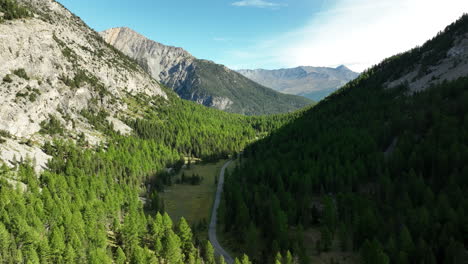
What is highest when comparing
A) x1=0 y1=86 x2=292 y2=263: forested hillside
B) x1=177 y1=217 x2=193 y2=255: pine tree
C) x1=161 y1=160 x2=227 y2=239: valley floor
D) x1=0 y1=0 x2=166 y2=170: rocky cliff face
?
x1=0 y1=0 x2=166 y2=170: rocky cliff face

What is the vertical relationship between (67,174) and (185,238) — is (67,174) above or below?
above

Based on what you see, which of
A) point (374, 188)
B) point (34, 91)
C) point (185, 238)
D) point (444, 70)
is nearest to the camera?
point (185, 238)

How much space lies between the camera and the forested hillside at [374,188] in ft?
206

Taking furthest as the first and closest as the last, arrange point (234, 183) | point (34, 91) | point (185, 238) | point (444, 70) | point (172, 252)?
1. point (444, 70)
2. point (34, 91)
3. point (234, 183)
4. point (185, 238)
5. point (172, 252)

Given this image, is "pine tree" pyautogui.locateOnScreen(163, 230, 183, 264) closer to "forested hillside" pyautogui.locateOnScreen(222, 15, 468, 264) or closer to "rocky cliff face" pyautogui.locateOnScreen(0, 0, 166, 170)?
"forested hillside" pyautogui.locateOnScreen(222, 15, 468, 264)

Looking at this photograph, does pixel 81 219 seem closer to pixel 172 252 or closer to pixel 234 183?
pixel 172 252

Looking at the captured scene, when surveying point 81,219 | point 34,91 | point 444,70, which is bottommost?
point 81,219

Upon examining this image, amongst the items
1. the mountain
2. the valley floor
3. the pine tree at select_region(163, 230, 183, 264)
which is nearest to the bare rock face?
the valley floor

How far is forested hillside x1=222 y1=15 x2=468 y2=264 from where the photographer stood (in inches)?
2468

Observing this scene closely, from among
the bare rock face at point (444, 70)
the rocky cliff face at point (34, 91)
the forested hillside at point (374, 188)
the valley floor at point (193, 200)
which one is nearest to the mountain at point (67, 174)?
the rocky cliff face at point (34, 91)

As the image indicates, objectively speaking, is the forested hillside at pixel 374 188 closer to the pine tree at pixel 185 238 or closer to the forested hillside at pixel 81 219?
the pine tree at pixel 185 238

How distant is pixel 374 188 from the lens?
320 feet

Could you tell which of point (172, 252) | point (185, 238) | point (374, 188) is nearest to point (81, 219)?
point (172, 252)

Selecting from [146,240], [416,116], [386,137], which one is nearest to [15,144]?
[146,240]
